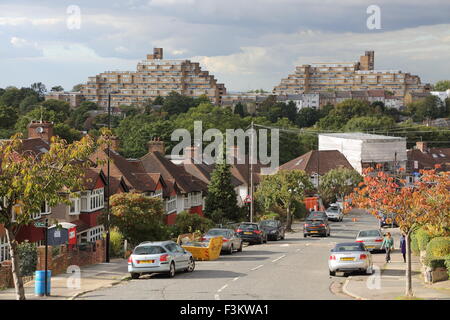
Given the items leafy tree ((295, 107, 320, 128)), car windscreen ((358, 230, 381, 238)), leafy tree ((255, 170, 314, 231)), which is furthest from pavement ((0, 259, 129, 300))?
leafy tree ((295, 107, 320, 128))

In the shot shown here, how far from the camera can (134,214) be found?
126 feet

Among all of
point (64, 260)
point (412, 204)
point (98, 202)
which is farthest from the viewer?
point (98, 202)

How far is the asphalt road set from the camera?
73.5ft

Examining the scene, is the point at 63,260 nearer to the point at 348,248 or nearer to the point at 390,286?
the point at 348,248

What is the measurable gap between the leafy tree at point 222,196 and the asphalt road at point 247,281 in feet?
66.7

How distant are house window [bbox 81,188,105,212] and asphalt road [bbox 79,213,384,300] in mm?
10010

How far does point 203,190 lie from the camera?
2562 inches

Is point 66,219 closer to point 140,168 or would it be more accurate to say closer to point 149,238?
point 149,238

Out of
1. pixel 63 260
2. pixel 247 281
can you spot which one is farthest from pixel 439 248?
pixel 63 260

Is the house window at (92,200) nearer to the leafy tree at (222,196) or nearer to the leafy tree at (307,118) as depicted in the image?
the leafy tree at (222,196)

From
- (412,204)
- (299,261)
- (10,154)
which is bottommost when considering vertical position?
(299,261)

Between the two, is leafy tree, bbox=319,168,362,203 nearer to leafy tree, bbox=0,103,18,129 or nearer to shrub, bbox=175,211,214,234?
shrub, bbox=175,211,214,234
